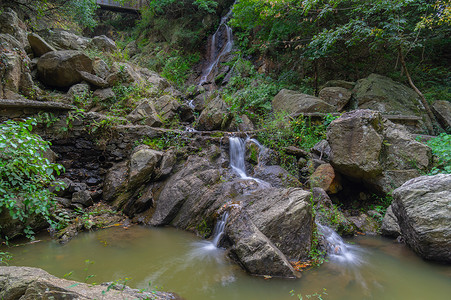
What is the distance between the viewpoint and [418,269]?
3.54m

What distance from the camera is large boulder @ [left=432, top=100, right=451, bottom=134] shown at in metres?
7.54

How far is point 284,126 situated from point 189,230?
14.5ft

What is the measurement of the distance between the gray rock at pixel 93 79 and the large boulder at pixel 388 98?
9774mm

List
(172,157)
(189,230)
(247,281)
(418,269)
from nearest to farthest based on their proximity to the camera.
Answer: (247,281) < (418,269) < (189,230) < (172,157)

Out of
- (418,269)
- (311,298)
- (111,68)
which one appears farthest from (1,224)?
(111,68)

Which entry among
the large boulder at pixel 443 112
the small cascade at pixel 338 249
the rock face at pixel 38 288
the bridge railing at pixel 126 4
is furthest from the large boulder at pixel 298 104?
the bridge railing at pixel 126 4

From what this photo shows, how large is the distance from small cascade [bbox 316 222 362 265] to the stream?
75 millimetres

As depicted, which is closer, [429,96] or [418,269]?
[418,269]

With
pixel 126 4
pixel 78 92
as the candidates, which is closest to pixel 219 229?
pixel 78 92

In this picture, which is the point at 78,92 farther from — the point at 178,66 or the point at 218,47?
the point at 218,47

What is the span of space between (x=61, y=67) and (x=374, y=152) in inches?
401

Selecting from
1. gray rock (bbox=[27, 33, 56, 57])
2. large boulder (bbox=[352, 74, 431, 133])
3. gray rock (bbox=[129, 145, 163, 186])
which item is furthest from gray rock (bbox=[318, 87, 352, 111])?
gray rock (bbox=[27, 33, 56, 57])

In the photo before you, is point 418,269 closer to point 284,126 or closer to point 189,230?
point 189,230

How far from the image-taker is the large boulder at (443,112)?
7.54 meters
